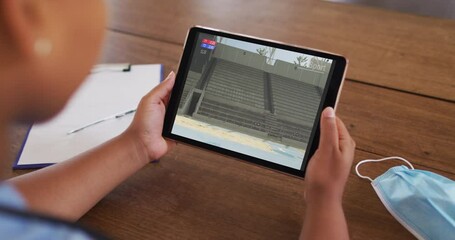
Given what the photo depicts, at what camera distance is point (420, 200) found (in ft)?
2.02

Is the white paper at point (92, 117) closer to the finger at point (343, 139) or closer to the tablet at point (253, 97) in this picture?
the tablet at point (253, 97)

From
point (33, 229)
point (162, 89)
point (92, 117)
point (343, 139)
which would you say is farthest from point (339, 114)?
point (33, 229)

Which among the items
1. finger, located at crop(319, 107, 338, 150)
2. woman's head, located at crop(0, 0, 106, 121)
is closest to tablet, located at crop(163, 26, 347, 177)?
finger, located at crop(319, 107, 338, 150)

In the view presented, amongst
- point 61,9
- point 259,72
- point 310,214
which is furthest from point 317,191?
point 61,9

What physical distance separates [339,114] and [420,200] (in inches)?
8.2

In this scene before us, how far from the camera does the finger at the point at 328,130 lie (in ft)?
2.01

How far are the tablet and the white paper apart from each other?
0.15 metres

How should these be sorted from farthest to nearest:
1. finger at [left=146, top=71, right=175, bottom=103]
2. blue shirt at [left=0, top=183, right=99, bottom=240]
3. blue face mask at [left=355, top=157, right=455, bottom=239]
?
finger at [left=146, top=71, right=175, bottom=103] → blue face mask at [left=355, top=157, right=455, bottom=239] → blue shirt at [left=0, top=183, right=99, bottom=240]

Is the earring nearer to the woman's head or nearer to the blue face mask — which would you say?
the woman's head

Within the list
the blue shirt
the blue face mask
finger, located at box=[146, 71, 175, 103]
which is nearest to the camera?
the blue shirt

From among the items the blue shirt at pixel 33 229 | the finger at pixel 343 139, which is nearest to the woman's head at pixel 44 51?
the blue shirt at pixel 33 229

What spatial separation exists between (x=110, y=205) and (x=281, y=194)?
0.84 feet

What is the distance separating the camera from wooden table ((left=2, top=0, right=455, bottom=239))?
2.09ft

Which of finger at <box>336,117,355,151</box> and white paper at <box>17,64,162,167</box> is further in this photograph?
white paper at <box>17,64,162,167</box>
